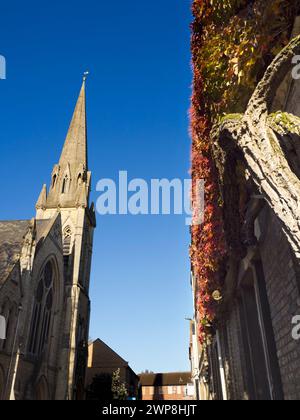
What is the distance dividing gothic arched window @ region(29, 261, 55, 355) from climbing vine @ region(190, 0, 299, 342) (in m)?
19.8

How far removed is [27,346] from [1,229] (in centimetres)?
1053

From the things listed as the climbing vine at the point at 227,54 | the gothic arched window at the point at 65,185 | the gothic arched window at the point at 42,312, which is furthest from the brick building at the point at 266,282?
the gothic arched window at the point at 65,185

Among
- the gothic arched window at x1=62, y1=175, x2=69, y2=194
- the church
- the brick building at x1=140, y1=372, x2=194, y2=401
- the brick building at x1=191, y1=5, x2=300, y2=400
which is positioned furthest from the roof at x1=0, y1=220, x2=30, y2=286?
the brick building at x1=140, y1=372, x2=194, y2=401

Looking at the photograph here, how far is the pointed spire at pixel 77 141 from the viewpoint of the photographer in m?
39.3

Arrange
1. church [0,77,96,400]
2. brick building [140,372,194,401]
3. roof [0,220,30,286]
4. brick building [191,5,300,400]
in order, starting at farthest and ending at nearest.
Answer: brick building [140,372,194,401] → roof [0,220,30,286] → church [0,77,96,400] → brick building [191,5,300,400]

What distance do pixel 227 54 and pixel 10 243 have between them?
23304mm

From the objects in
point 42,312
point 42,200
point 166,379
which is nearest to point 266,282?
point 42,312

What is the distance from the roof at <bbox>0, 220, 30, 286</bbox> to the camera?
20.6 metres

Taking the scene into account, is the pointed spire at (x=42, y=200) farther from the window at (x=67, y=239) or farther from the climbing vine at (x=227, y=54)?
the climbing vine at (x=227, y=54)

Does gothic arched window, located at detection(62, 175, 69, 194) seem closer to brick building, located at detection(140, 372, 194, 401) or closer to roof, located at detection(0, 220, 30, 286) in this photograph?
roof, located at detection(0, 220, 30, 286)

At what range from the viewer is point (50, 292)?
2666 centimetres

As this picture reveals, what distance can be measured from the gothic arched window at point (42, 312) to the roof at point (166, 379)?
173ft

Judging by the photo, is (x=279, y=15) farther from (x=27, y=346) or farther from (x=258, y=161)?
(x=27, y=346)

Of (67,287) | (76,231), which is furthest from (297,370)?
(76,231)
